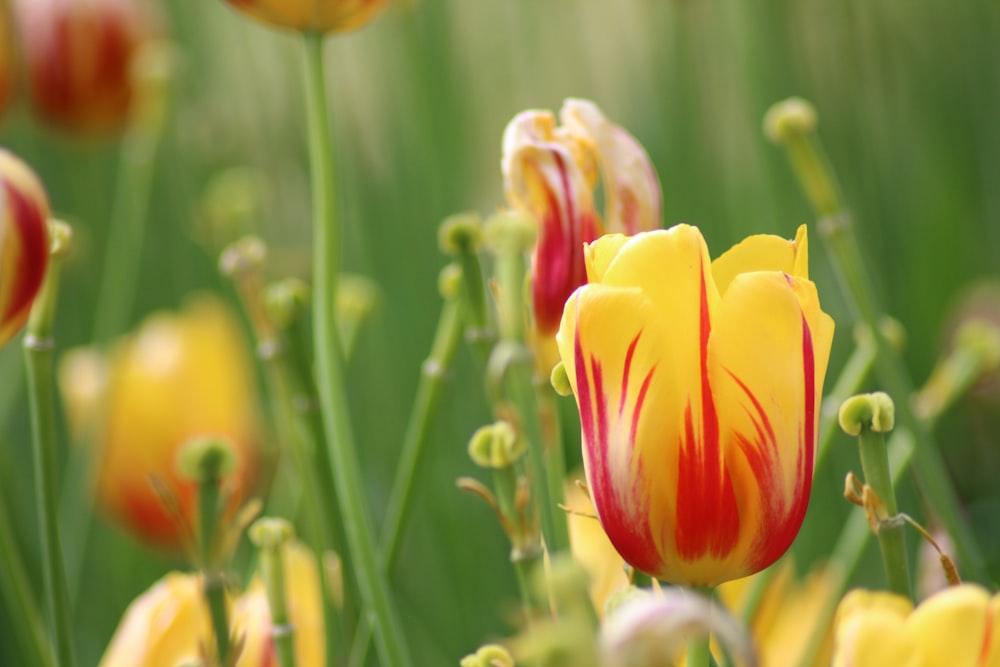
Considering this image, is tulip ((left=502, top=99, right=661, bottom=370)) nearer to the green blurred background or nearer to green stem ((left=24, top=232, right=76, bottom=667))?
green stem ((left=24, top=232, right=76, bottom=667))

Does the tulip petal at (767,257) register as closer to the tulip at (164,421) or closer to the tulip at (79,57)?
the tulip at (164,421)

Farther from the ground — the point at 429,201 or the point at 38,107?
the point at 38,107

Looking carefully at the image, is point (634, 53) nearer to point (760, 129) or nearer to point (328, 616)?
point (760, 129)

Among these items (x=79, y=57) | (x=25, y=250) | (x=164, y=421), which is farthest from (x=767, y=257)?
(x=79, y=57)

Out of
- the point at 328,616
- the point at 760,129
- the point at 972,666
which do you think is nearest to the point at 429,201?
the point at 760,129

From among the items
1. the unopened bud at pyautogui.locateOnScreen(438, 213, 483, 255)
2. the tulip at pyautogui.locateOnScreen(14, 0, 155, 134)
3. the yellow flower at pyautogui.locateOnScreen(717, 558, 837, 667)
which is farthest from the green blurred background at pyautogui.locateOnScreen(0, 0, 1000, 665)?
the unopened bud at pyautogui.locateOnScreen(438, 213, 483, 255)

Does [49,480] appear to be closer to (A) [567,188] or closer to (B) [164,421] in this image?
(A) [567,188]
